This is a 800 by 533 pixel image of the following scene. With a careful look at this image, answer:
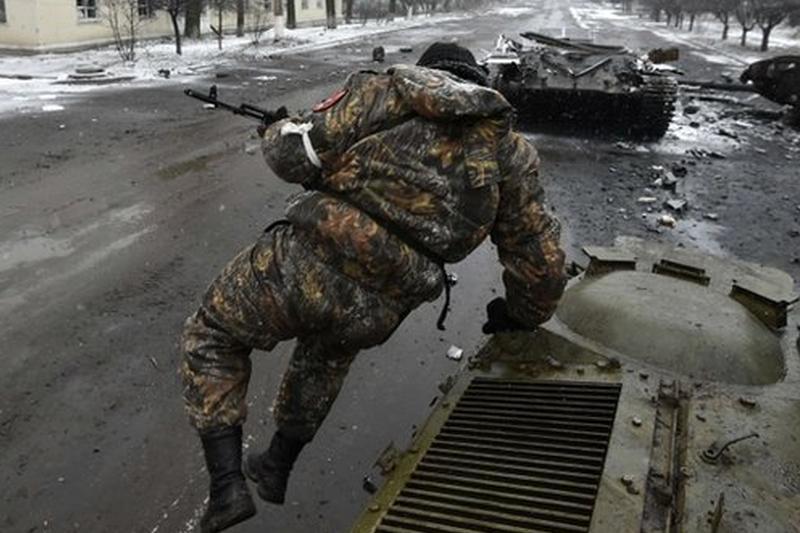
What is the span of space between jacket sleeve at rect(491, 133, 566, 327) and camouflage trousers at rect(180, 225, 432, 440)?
18.1 inches

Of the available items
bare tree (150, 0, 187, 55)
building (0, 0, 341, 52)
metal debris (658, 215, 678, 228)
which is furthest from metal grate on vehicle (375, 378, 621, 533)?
building (0, 0, 341, 52)

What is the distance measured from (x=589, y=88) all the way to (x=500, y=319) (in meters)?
9.30

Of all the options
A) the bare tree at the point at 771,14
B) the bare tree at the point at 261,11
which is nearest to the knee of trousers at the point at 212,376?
the bare tree at the point at 261,11

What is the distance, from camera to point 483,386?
8.78 ft

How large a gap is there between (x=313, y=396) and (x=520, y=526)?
85cm

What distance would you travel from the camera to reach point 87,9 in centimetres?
2162

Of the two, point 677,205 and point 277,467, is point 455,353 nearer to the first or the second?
point 277,467

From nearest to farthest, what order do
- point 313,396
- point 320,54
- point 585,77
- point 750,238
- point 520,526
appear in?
1. point 520,526
2. point 313,396
3. point 750,238
4. point 585,77
5. point 320,54

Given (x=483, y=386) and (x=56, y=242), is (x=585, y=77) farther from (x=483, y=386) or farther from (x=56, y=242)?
(x=483, y=386)

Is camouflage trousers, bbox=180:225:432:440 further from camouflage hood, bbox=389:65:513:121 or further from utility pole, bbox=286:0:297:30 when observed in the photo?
utility pole, bbox=286:0:297:30

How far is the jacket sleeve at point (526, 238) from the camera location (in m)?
2.36

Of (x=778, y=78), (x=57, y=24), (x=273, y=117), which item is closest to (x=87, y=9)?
(x=57, y=24)

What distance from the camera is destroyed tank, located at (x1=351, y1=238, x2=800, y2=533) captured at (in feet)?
6.38

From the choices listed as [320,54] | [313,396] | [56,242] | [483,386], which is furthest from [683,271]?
[320,54]
